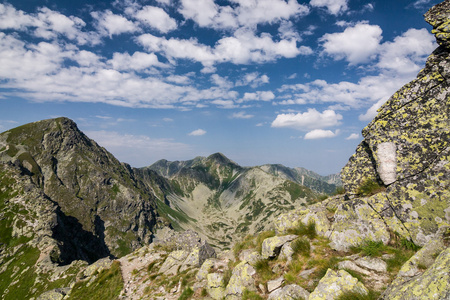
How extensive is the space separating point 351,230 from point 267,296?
557 centimetres

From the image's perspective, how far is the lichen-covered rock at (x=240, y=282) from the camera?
38.7 feet

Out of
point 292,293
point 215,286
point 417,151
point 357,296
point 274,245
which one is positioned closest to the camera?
point 357,296

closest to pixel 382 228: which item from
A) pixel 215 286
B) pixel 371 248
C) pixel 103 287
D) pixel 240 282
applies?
pixel 371 248

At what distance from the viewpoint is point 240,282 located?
12.1 metres

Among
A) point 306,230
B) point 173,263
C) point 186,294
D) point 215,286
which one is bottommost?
point 173,263

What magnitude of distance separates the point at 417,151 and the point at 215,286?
14343 mm

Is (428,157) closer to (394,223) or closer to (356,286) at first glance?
A: (394,223)

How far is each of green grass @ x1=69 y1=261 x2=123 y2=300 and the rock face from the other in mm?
25424

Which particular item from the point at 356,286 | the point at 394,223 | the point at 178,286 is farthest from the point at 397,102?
Answer: the point at 178,286

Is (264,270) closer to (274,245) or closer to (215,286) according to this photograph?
(274,245)

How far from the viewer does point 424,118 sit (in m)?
10.6

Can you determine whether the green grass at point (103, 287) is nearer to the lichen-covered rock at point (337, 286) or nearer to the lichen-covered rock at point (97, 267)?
the lichen-covered rock at point (97, 267)

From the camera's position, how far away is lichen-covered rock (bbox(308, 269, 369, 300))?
297 inches

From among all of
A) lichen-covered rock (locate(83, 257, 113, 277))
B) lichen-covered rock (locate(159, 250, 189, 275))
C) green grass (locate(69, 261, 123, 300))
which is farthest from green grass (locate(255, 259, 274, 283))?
lichen-covered rock (locate(83, 257, 113, 277))
